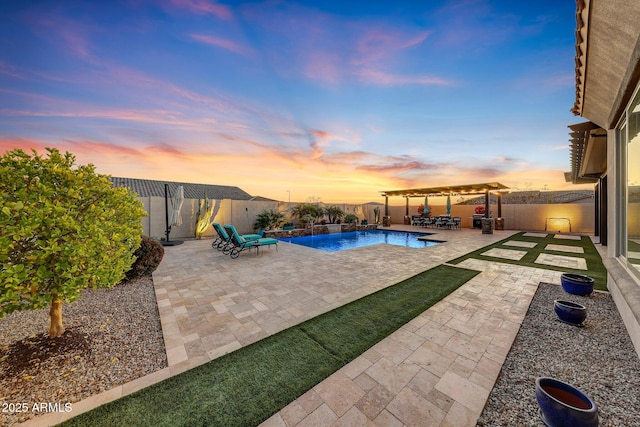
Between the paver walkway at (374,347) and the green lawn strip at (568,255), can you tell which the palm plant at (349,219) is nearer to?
the green lawn strip at (568,255)

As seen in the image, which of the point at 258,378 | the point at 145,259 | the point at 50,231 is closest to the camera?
the point at 258,378

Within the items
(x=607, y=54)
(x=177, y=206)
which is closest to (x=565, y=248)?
(x=607, y=54)

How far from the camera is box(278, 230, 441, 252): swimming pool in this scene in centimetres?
1124

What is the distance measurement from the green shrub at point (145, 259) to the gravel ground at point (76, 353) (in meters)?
1.10

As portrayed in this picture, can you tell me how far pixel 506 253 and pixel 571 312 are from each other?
231 inches

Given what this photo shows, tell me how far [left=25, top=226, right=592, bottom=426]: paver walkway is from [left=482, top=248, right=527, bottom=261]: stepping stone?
1363 millimetres

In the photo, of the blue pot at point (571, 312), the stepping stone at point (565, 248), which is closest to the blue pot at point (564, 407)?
the blue pot at point (571, 312)

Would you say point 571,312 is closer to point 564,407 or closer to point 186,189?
point 564,407

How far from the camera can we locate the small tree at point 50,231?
6.79 ft

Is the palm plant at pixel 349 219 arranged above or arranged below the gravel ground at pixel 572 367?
above

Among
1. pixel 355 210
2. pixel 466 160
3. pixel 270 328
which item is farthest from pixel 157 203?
pixel 466 160

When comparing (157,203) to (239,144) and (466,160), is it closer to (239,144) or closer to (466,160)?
(239,144)

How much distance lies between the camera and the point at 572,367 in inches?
91.0

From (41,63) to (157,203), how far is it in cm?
682
